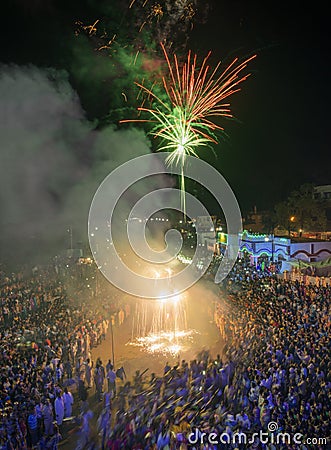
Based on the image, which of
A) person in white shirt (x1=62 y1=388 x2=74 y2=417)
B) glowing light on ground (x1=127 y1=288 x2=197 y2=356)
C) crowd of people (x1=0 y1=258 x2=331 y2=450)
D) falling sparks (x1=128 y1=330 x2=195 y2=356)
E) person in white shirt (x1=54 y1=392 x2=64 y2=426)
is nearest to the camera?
crowd of people (x1=0 y1=258 x2=331 y2=450)

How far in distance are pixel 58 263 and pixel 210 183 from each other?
1864 cm

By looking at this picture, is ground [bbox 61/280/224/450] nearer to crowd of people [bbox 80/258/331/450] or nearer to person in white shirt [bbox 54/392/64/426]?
person in white shirt [bbox 54/392/64/426]

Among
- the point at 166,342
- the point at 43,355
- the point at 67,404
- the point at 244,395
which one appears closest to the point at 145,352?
the point at 166,342

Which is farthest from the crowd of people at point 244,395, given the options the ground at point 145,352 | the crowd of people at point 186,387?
the ground at point 145,352

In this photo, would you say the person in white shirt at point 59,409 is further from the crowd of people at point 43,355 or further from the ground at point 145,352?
the ground at point 145,352

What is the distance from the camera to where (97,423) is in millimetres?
5500

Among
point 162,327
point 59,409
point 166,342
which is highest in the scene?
point 162,327

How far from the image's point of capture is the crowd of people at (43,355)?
5.36 metres

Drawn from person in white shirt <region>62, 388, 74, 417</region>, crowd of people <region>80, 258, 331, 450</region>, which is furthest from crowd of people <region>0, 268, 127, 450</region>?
crowd of people <region>80, 258, 331, 450</region>

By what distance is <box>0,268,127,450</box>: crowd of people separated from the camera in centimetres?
536

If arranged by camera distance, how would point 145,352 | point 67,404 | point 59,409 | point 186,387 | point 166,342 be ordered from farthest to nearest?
point 166,342
point 145,352
point 186,387
point 67,404
point 59,409

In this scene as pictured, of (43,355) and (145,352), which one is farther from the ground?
(43,355)

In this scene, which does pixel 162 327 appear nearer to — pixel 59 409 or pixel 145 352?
pixel 145 352

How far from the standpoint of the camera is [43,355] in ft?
24.4
